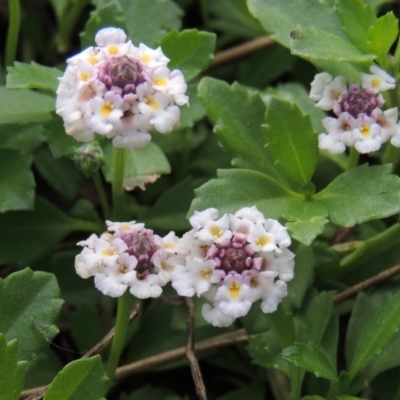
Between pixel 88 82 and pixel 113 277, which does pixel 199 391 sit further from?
pixel 88 82

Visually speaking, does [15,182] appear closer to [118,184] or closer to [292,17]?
[118,184]

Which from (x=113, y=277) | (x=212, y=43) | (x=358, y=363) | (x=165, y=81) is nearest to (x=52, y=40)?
(x=212, y=43)

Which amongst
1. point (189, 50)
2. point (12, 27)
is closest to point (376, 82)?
point (189, 50)

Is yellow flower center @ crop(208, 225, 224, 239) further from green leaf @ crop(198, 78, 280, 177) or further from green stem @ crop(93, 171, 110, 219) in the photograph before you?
green stem @ crop(93, 171, 110, 219)

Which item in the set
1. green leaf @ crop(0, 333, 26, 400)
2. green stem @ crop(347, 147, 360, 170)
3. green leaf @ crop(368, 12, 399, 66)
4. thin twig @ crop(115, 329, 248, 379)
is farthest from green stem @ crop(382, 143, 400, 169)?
green leaf @ crop(0, 333, 26, 400)

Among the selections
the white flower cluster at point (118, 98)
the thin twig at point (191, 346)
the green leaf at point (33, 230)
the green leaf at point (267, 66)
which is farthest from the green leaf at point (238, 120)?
the green leaf at point (267, 66)

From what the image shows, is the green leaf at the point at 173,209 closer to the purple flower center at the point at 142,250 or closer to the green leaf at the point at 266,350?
the green leaf at the point at 266,350
